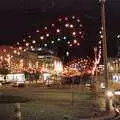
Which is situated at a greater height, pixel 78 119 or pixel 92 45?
pixel 92 45

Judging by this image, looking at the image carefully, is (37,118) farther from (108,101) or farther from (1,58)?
(1,58)

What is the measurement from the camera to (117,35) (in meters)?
91.6

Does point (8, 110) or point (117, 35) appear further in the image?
point (117, 35)

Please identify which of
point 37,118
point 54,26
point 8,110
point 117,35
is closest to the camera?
point 37,118

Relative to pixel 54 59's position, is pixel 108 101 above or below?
below

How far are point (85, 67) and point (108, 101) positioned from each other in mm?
101660

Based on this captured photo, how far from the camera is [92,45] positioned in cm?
9662

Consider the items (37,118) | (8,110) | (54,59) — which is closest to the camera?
(37,118)

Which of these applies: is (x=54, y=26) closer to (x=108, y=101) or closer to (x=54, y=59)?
(x=108, y=101)

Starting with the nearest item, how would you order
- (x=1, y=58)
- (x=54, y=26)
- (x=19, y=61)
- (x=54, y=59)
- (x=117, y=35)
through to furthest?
(x=54, y=26), (x=117, y=35), (x=1, y=58), (x=19, y=61), (x=54, y=59)

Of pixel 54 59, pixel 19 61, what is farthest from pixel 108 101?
pixel 54 59

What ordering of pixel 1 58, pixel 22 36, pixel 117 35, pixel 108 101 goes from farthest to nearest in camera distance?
pixel 1 58
pixel 117 35
pixel 22 36
pixel 108 101

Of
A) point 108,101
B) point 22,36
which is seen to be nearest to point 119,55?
point 22,36

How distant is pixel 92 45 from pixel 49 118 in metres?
77.1
